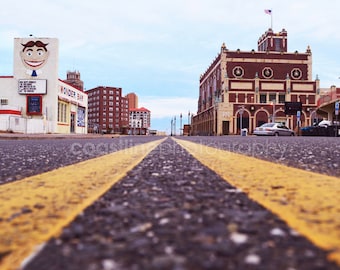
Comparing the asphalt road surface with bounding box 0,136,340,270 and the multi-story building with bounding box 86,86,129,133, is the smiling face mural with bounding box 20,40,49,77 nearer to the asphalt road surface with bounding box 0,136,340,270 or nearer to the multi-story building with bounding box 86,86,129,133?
the asphalt road surface with bounding box 0,136,340,270

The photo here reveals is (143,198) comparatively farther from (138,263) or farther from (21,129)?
(21,129)

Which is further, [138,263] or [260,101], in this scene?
[260,101]

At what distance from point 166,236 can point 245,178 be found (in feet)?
5.87

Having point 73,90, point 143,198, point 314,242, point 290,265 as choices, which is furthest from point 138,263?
point 73,90

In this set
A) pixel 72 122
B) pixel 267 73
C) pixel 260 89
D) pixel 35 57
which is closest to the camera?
pixel 35 57

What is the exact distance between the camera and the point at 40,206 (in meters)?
1.94

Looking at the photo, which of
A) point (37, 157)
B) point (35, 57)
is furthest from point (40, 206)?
point (35, 57)

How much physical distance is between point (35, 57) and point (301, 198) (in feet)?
167

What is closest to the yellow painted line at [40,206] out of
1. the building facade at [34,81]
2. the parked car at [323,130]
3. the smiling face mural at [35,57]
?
the parked car at [323,130]

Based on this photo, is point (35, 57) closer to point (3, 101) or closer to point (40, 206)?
point (3, 101)

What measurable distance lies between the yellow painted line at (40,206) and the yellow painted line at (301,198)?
99cm

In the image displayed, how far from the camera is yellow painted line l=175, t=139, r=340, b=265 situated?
4.52ft

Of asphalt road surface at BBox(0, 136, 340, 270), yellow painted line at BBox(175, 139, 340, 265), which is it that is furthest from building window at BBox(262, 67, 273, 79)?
asphalt road surface at BBox(0, 136, 340, 270)

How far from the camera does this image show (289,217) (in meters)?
1.63
